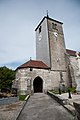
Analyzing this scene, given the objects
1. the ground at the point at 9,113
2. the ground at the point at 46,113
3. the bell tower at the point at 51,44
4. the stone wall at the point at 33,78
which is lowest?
the ground at the point at 9,113

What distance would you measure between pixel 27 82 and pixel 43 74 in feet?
11.9

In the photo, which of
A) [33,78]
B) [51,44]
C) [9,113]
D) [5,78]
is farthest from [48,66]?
[9,113]

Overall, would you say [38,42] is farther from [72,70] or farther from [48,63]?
[72,70]

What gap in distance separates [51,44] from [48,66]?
5.15 metres

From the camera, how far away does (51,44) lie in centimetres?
2450

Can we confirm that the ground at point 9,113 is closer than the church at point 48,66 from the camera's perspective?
Yes

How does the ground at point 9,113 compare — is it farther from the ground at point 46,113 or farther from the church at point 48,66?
the church at point 48,66

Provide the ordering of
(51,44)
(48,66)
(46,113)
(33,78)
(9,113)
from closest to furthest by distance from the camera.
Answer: (46,113)
(9,113)
(33,78)
(48,66)
(51,44)

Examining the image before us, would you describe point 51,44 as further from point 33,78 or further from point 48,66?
point 33,78

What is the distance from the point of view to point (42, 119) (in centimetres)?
561

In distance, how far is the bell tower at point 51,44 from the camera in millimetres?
23650

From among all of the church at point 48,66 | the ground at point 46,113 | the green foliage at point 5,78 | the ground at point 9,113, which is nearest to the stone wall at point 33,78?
the church at point 48,66

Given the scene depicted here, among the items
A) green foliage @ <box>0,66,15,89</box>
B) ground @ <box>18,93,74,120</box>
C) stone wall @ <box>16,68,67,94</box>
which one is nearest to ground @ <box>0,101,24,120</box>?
ground @ <box>18,93,74,120</box>

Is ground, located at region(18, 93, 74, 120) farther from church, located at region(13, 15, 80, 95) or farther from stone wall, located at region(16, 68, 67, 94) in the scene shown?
church, located at region(13, 15, 80, 95)
